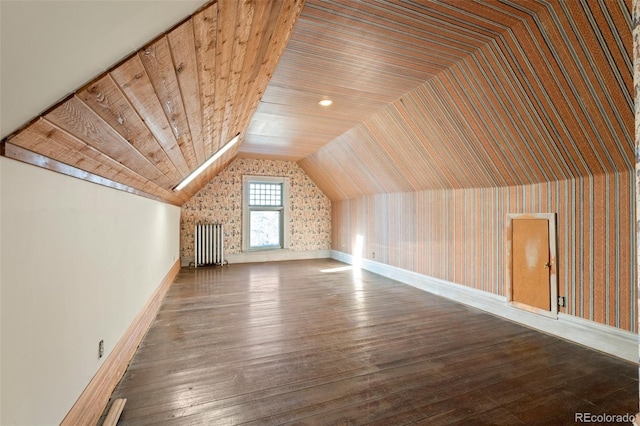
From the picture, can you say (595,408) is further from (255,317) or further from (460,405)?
(255,317)

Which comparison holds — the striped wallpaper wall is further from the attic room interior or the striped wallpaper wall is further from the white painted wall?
the white painted wall

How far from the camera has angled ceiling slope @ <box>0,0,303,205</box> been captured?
1124mm

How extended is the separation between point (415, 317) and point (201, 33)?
3622 millimetres

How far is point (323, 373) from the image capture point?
95.9 inches

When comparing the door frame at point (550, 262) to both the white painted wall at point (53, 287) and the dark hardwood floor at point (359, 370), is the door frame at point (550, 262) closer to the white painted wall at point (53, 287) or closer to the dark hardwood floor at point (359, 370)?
the dark hardwood floor at point (359, 370)

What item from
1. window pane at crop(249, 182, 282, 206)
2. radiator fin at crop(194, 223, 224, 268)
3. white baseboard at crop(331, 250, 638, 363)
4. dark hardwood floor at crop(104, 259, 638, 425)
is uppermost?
window pane at crop(249, 182, 282, 206)

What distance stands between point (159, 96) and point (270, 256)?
6.79 m

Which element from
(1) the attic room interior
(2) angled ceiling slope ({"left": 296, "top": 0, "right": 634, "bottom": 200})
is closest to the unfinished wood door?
(1) the attic room interior

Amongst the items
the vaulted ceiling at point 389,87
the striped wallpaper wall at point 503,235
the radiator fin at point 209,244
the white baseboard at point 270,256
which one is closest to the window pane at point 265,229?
the white baseboard at point 270,256

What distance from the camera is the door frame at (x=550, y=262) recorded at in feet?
10.7

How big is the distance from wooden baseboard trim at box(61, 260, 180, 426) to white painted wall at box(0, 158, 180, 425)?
0.20 ft

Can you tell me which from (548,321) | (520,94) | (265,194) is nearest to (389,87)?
(520,94)

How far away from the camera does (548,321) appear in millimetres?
3301

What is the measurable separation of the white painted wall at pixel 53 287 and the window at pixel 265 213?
5.39 meters
